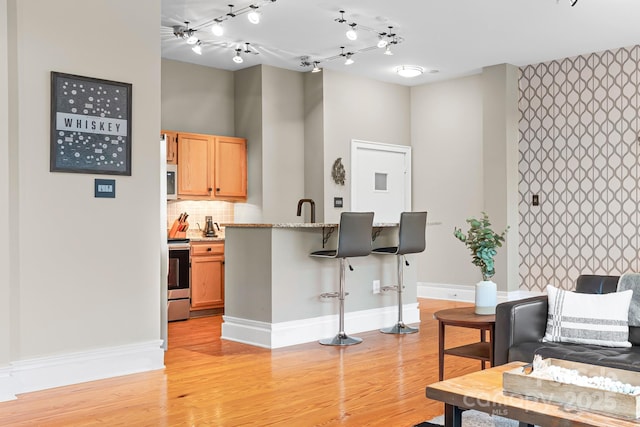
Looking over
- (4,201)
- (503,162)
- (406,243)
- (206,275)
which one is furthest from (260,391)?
(503,162)

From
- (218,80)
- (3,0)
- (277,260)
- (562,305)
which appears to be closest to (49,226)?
(3,0)

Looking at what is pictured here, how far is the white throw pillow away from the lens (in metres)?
3.42

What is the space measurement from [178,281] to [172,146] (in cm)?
152

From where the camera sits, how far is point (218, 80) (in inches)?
316

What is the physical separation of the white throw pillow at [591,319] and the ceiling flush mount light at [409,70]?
4878 mm

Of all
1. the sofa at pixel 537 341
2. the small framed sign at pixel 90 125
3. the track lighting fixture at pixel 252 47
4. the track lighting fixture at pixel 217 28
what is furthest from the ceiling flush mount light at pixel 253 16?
the sofa at pixel 537 341

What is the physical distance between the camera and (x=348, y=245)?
5.45 m

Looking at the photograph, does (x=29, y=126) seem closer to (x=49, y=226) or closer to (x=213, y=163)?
(x=49, y=226)

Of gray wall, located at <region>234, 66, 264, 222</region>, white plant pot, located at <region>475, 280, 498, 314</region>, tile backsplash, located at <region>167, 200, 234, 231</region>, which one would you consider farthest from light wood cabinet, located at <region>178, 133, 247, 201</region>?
white plant pot, located at <region>475, 280, 498, 314</region>

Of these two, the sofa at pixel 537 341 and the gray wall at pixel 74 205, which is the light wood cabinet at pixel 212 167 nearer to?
the gray wall at pixel 74 205

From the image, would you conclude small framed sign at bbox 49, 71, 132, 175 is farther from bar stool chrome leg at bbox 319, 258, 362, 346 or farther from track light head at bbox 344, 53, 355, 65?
track light head at bbox 344, 53, 355, 65

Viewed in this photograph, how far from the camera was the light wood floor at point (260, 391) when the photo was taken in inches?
137

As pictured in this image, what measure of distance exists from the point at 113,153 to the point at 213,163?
10.6ft

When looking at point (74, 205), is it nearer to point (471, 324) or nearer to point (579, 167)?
point (471, 324)
